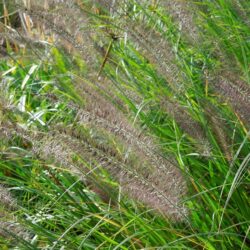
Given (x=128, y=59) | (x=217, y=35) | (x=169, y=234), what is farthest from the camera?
(x=128, y=59)

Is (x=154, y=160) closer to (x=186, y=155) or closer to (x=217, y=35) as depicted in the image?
(x=186, y=155)

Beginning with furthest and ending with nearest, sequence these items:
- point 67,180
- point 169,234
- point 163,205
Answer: point 67,180
point 169,234
point 163,205

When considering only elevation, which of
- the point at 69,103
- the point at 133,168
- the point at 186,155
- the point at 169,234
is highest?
the point at 69,103

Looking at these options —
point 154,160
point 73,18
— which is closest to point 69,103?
point 154,160

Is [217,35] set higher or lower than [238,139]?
higher

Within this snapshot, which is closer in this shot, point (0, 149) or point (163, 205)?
point (163, 205)

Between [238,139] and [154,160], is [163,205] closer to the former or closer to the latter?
[154,160]

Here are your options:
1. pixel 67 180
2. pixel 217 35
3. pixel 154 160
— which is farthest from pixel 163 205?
pixel 217 35

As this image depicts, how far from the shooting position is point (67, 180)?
8.49 ft

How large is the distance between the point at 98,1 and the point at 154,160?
673mm

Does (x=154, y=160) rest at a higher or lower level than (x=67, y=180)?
higher

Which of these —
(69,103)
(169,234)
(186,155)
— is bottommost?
(169,234)

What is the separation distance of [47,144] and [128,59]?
3.42ft

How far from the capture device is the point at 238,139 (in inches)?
96.5
